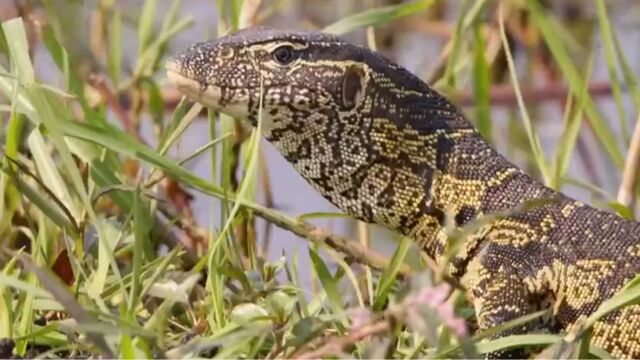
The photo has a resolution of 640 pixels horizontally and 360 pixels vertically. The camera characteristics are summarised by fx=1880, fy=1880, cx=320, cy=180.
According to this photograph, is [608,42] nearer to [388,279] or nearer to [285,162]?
[388,279]

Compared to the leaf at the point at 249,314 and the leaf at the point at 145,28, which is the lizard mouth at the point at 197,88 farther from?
the leaf at the point at 145,28

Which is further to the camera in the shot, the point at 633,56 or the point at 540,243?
the point at 633,56

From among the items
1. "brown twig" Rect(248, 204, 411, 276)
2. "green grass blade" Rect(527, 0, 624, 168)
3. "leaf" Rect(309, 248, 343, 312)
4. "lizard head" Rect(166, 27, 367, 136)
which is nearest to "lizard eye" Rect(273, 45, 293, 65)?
"lizard head" Rect(166, 27, 367, 136)

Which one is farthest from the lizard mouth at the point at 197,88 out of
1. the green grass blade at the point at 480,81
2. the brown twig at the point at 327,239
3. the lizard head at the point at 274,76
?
the green grass blade at the point at 480,81

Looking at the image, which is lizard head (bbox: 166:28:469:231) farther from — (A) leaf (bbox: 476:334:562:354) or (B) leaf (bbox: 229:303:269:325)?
(A) leaf (bbox: 476:334:562:354)

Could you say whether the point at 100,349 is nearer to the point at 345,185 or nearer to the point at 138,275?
the point at 138,275

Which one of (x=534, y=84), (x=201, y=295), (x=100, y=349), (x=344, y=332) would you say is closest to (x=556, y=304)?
(x=344, y=332)

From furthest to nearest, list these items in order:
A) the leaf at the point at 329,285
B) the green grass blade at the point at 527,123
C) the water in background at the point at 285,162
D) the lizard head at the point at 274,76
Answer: the water in background at the point at 285,162, the green grass blade at the point at 527,123, the lizard head at the point at 274,76, the leaf at the point at 329,285
